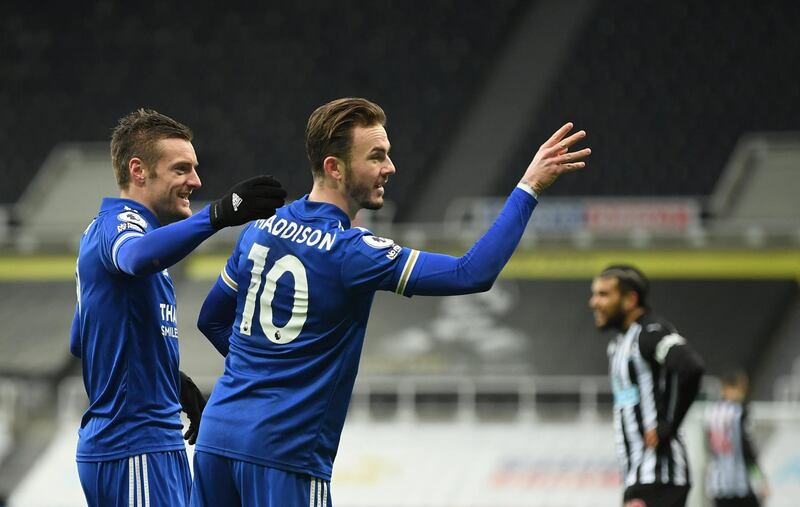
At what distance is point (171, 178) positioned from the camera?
13.1ft

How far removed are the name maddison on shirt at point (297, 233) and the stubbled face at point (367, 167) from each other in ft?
0.53

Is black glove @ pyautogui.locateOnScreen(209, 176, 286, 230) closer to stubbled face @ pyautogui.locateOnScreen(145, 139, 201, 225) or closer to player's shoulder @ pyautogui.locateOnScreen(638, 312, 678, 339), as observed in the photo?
stubbled face @ pyautogui.locateOnScreen(145, 139, 201, 225)

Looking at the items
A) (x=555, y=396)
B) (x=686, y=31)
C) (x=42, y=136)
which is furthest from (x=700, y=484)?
(x=42, y=136)

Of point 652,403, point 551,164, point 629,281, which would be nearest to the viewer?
point 551,164

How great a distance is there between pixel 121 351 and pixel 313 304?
751 mm

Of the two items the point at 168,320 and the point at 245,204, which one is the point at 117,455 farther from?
the point at 245,204

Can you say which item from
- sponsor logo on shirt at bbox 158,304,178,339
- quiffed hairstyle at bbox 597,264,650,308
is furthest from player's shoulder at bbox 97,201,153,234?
quiffed hairstyle at bbox 597,264,650,308

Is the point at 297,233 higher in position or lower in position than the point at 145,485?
higher

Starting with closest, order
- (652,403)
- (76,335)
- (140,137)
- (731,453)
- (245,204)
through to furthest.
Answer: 1. (245,204)
2. (140,137)
3. (76,335)
4. (652,403)
5. (731,453)

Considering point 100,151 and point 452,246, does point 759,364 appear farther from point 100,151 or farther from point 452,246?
point 100,151

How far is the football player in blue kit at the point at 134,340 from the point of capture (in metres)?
3.87

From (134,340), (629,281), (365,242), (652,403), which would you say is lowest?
(134,340)

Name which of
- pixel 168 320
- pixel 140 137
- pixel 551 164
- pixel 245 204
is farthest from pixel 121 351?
pixel 551 164

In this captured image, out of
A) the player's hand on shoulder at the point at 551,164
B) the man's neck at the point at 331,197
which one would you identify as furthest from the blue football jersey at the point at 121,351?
the player's hand on shoulder at the point at 551,164
